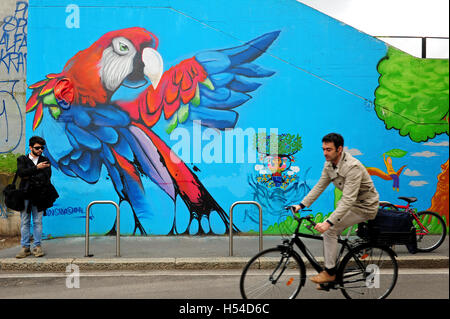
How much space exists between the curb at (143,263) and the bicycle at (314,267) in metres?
1.49

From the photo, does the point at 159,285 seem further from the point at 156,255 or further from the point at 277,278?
the point at 277,278

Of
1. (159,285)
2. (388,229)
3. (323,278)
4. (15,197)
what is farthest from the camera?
(15,197)

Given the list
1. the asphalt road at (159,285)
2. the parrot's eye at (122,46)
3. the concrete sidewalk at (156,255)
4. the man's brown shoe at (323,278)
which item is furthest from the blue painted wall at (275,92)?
the man's brown shoe at (323,278)

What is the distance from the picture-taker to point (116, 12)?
26.8ft

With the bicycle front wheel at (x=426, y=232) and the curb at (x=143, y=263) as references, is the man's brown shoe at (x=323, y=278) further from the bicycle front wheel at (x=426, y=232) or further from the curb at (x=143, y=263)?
the bicycle front wheel at (x=426, y=232)

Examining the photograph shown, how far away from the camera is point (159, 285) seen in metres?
5.26

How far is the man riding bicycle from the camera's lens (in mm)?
4258

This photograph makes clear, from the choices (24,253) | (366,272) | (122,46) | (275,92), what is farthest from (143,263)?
(122,46)

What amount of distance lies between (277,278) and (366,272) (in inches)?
42.0

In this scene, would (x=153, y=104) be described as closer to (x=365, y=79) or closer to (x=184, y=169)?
(x=184, y=169)

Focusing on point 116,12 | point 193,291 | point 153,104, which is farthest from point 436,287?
point 116,12

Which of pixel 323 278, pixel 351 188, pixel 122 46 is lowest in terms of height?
pixel 323 278

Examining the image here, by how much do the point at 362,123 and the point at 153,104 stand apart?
171 inches
